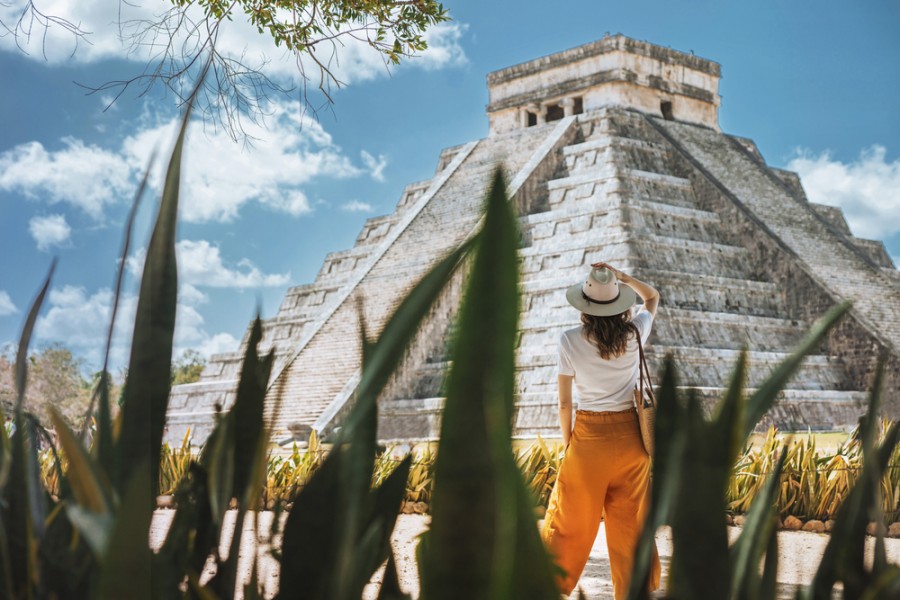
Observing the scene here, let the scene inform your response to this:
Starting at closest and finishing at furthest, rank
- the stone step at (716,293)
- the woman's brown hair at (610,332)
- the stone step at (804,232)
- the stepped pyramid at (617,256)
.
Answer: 1. the woman's brown hair at (610,332)
2. the stepped pyramid at (617,256)
3. the stone step at (716,293)
4. the stone step at (804,232)

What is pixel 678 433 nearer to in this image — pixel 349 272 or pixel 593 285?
pixel 593 285

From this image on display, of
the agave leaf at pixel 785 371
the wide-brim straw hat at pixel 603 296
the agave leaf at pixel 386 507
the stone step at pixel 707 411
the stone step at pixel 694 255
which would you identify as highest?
the stone step at pixel 694 255

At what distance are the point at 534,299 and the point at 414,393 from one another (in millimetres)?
2047

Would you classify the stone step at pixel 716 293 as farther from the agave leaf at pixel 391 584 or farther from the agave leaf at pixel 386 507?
the agave leaf at pixel 391 584

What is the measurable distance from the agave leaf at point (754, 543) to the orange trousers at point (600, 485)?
6.99ft

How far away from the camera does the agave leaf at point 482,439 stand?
52 centimetres

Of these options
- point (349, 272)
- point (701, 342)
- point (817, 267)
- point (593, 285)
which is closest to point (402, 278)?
point (349, 272)

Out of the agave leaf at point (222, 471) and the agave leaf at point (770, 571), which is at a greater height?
the agave leaf at point (222, 471)

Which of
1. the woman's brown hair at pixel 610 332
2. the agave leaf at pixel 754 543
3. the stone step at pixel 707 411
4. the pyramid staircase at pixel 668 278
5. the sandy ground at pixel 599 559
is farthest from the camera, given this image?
the pyramid staircase at pixel 668 278

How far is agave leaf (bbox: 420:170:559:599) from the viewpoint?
517 mm

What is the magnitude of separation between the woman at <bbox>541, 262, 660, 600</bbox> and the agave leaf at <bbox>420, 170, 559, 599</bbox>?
7.74ft

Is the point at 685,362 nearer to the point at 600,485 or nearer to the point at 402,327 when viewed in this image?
the point at 600,485

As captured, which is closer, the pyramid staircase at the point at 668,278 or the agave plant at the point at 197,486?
the agave plant at the point at 197,486

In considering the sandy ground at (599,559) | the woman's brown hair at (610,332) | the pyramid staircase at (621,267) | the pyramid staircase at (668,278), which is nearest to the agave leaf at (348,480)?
the woman's brown hair at (610,332)
